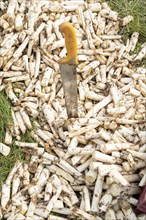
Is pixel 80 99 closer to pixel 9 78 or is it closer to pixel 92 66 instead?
pixel 92 66

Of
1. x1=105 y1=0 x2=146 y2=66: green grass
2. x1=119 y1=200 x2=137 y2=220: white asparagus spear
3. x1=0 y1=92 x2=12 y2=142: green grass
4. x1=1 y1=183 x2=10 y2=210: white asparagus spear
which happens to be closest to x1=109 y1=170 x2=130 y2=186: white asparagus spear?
x1=119 y1=200 x2=137 y2=220: white asparagus spear

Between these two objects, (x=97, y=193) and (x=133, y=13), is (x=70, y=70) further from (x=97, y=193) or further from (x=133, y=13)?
(x=133, y=13)

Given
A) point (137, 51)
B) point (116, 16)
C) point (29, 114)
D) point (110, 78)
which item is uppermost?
point (116, 16)

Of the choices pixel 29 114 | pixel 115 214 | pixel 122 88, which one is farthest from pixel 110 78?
pixel 115 214

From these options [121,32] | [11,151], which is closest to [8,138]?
[11,151]

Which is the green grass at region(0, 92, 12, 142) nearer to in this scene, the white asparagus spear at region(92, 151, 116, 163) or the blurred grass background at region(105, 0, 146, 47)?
the white asparagus spear at region(92, 151, 116, 163)
